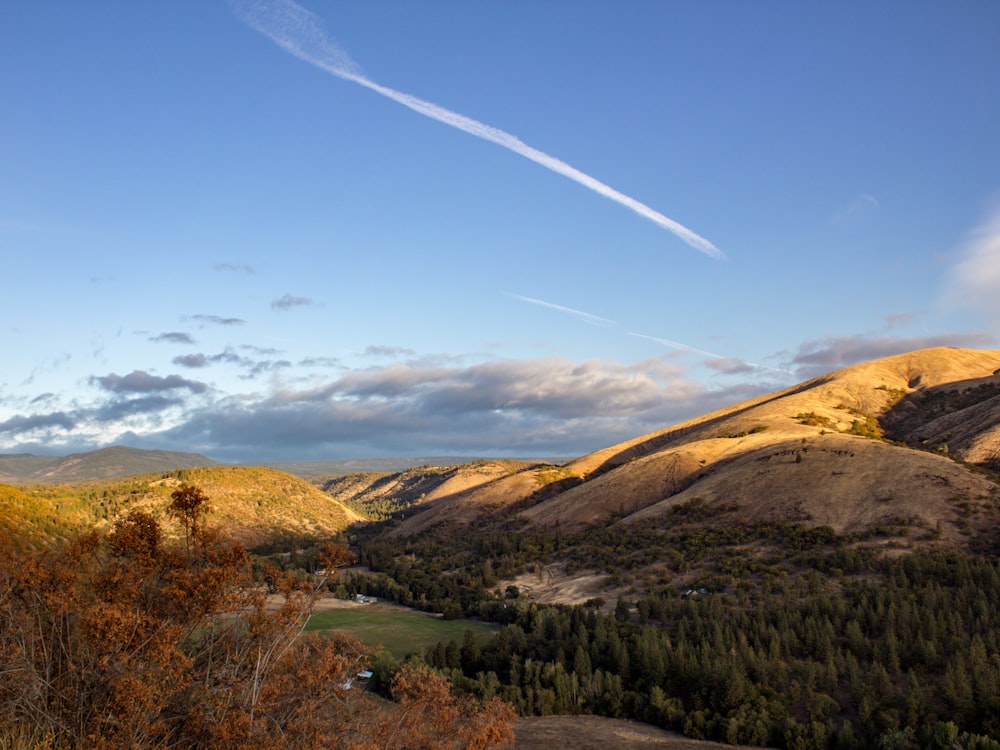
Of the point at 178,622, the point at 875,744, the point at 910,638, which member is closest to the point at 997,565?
the point at 910,638

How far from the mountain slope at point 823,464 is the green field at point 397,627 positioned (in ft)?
109

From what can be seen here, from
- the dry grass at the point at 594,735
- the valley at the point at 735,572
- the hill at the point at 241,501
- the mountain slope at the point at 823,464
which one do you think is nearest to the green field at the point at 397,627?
the valley at the point at 735,572

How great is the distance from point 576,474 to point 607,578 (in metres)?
78.4

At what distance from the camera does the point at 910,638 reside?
4031cm

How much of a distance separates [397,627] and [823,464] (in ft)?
193

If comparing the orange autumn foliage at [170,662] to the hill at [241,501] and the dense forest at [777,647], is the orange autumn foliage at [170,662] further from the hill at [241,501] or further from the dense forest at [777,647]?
the hill at [241,501]

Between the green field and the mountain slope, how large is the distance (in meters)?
33.3

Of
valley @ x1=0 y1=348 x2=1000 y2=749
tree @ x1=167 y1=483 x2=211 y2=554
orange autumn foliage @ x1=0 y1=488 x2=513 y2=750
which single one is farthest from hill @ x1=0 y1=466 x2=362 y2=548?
tree @ x1=167 y1=483 x2=211 y2=554

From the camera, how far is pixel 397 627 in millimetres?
66312

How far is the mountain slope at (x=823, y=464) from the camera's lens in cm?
7156

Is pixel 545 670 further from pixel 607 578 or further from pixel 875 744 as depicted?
pixel 607 578

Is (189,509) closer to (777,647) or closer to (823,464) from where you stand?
(777,647)

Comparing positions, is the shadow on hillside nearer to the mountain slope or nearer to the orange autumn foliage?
the mountain slope

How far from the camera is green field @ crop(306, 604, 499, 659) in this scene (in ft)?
193
